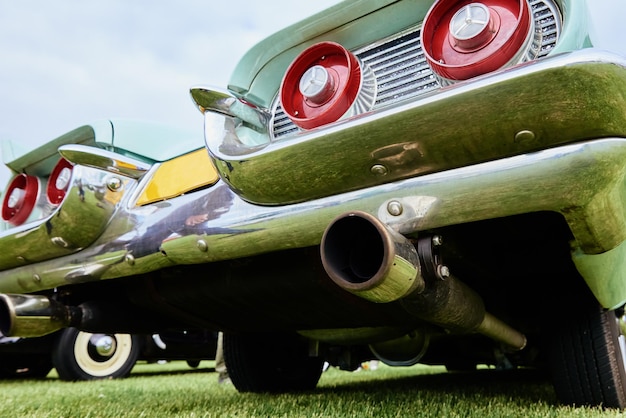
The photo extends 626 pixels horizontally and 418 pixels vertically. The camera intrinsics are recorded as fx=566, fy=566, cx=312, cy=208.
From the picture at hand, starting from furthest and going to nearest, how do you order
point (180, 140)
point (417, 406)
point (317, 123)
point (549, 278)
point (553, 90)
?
point (180, 140) < point (417, 406) < point (549, 278) < point (317, 123) < point (553, 90)

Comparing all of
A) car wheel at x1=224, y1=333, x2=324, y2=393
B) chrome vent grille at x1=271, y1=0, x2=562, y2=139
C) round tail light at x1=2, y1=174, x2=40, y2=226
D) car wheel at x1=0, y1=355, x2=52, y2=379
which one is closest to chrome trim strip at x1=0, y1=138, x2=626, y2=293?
chrome vent grille at x1=271, y1=0, x2=562, y2=139

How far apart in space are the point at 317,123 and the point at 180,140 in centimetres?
88

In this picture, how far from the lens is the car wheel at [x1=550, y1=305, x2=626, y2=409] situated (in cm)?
172

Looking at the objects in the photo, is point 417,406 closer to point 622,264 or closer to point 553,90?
point 622,264

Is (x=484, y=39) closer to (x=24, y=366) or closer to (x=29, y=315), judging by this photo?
(x=29, y=315)

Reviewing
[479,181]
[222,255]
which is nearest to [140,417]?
[222,255]

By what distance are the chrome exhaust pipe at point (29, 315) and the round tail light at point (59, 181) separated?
1.21 feet

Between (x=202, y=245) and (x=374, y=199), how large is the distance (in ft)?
1.77

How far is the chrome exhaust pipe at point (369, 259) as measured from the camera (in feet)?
3.52

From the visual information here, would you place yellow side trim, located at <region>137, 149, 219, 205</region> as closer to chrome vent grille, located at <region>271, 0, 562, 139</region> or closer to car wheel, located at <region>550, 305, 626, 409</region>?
chrome vent grille, located at <region>271, 0, 562, 139</region>

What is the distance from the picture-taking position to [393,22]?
57.5 inches

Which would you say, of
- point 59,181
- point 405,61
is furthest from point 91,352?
point 405,61

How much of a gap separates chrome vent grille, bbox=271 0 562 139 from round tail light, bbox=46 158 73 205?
959 mm

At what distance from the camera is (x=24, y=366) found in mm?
4758
